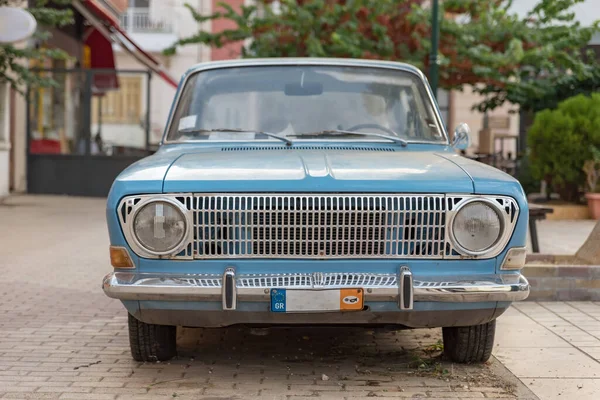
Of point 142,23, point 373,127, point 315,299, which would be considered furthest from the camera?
point 142,23

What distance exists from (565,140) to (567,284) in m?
8.43

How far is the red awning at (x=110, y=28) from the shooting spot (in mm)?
20797

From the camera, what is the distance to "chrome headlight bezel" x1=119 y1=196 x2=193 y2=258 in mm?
4594

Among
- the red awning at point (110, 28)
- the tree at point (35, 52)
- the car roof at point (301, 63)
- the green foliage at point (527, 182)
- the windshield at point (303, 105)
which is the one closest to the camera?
the windshield at point (303, 105)

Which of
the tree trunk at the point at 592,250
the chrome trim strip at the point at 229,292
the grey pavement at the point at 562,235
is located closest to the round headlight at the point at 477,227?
the chrome trim strip at the point at 229,292

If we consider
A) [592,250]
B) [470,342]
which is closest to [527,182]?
[592,250]

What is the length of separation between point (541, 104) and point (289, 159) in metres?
14.7

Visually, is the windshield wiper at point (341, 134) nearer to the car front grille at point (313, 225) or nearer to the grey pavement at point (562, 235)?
the car front grille at point (313, 225)

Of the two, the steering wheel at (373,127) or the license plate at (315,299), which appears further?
the steering wheel at (373,127)

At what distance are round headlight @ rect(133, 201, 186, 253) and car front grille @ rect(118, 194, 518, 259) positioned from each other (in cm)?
4

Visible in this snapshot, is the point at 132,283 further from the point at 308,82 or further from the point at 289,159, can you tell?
the point at 308,82

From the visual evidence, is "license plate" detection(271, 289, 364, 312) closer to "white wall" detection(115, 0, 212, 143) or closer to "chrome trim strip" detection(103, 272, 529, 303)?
"chrome trim strip" detection(103, 272, 529, 303)

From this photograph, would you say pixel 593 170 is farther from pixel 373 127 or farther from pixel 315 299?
pixel 315 299

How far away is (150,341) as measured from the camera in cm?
527
